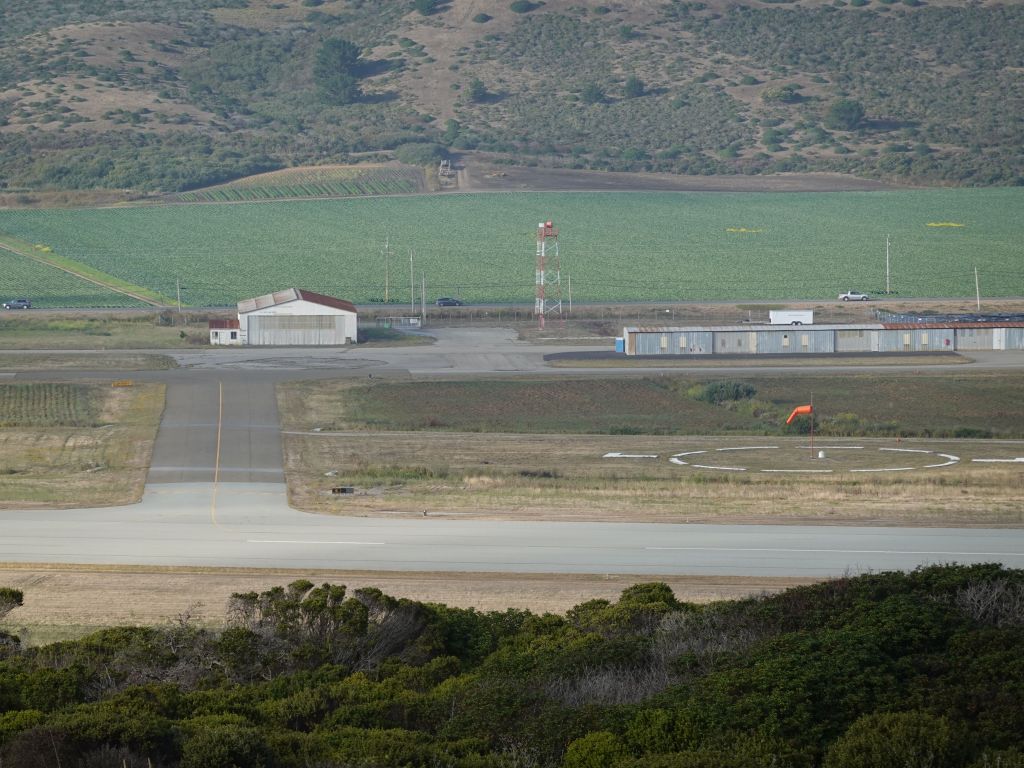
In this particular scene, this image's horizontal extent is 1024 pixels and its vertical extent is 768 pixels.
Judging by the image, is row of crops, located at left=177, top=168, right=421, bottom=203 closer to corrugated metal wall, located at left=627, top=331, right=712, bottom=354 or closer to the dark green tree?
corrugated metal wall, located at left=627, top=331, right=712, bottom=354

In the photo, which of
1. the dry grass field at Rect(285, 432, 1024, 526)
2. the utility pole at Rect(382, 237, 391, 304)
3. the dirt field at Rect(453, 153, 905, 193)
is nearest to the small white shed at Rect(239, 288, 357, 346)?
the utility pole at Rect(382, 237, 391, 304)

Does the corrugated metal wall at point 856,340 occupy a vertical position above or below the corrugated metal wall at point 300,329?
below

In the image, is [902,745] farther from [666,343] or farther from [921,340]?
[921,340]

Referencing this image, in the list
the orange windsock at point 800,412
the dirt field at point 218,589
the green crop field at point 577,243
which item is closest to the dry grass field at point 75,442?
the dirt field at point 218,589

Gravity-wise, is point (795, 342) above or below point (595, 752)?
above

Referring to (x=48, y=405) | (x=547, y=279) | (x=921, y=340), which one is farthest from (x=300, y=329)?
(x=921, y=340)

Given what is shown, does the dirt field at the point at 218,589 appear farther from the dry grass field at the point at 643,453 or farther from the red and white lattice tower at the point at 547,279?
the red and white lattice tower at the point at 547,279
